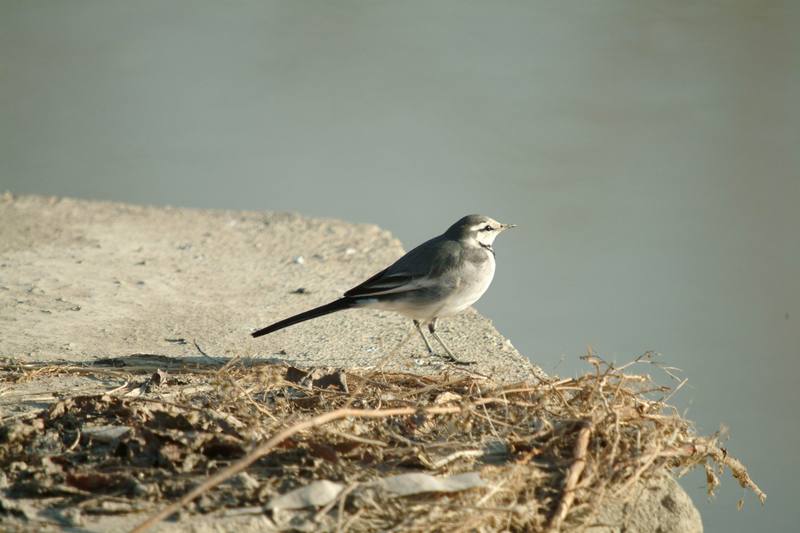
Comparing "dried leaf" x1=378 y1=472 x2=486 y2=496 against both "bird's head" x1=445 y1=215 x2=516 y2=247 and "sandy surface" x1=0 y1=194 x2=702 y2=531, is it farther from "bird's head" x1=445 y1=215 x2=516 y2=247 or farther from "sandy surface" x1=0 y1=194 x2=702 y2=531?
"bird's head" x1=445 y1=215 x2=516 y2=247

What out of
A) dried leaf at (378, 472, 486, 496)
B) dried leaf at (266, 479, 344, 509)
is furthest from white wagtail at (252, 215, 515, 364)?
dried leaf at (266, 479, 344, 509)

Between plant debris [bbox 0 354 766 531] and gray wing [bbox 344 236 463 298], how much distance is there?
1.13 m

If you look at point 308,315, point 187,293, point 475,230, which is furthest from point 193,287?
point 475,230

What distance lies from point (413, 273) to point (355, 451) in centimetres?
194

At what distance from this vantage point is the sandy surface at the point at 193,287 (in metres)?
5.10

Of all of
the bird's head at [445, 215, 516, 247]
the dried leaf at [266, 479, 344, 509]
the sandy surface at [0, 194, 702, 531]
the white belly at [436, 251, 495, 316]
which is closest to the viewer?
the dried leaf at [266, 479, 344, 509]

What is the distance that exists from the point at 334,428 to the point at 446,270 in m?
1.87

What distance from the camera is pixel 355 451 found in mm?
3328

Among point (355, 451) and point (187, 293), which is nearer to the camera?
point (355, 451)

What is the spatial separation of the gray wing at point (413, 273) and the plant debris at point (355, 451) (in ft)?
3.70

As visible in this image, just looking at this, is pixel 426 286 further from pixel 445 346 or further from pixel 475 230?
pixel 475 230

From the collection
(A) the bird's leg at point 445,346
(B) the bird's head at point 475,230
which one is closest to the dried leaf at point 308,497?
(A) the bird's leg at point 445,346

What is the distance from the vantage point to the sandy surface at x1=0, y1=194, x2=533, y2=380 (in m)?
5.10

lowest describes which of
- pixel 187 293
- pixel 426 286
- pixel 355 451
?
pixel 187 293
